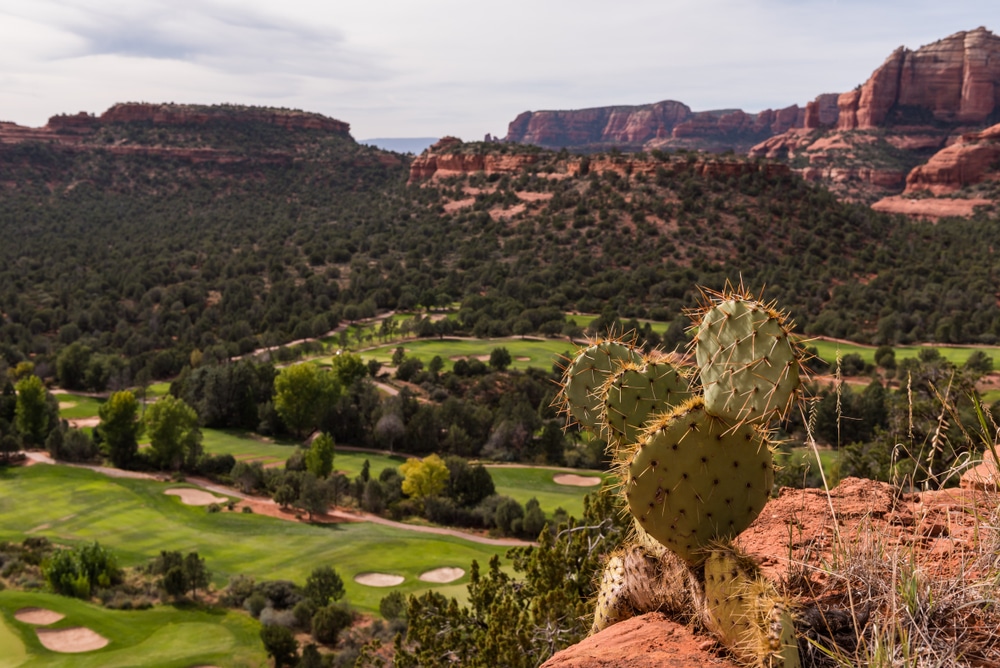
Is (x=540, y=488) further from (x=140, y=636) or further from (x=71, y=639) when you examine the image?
(x=71, y=639)

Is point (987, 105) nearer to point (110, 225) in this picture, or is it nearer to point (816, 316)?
point (816, 316)

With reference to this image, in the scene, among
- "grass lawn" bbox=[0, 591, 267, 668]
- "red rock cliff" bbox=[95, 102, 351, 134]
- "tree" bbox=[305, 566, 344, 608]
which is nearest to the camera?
"grass lawn" bbox=[0, 591, 267, 668]

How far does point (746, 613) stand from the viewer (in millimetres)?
3910

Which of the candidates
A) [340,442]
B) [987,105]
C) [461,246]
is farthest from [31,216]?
[987,105]

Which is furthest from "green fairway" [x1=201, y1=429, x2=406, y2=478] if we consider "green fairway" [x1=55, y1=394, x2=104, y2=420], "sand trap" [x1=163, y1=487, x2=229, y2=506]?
"green fairway" [x1=55, y1=394, x2=104, y2=420]

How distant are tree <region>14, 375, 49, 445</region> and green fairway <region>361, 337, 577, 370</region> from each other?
20814 mm

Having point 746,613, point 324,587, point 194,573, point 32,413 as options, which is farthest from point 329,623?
point 32,413

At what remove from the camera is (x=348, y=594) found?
2462cm

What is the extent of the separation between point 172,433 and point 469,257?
48.1 m

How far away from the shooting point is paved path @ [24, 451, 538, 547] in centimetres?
3014

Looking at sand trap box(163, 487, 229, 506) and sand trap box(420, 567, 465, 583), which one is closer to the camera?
sand trap box(420, 567, 465, 583)

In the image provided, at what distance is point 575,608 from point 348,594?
61.5 feet

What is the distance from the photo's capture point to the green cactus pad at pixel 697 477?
4.37 meters

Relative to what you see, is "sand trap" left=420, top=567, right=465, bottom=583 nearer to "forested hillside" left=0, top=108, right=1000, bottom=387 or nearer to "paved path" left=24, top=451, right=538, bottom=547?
"paved path" left=24, top=451, right=538, bottom=547
